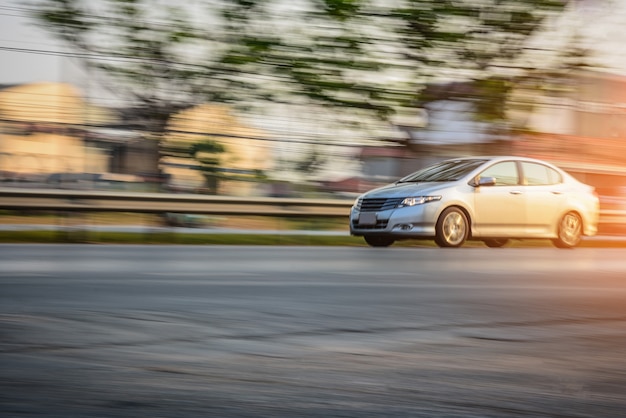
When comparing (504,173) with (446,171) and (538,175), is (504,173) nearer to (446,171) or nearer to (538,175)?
(538,175)

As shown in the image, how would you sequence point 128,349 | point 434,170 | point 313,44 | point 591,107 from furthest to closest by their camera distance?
point 591,107 < point 313,44 < point 434,170 < point 128,349

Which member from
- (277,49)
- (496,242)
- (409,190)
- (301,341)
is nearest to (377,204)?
(409,190)

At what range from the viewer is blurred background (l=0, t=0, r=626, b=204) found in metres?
15.5

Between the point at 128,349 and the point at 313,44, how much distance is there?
12892mm

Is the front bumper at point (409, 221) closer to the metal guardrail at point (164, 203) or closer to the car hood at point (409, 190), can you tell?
the car hood at point (409, 190)

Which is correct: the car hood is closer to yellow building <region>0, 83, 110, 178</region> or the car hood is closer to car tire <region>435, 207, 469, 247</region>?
car tire <region>435, 207, 469, 247</region>

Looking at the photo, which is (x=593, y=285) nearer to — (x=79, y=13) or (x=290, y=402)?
(x=290, y=402)

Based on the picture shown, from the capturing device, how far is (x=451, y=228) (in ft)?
48.1

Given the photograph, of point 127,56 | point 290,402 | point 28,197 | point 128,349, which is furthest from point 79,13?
point 290,402

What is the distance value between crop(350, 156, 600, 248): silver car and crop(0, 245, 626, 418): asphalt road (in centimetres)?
502

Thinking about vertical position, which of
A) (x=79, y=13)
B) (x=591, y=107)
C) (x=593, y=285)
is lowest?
(x=593, y=285)

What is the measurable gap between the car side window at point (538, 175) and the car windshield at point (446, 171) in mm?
776

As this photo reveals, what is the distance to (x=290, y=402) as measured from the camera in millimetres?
3559

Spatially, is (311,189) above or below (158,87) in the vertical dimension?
below
